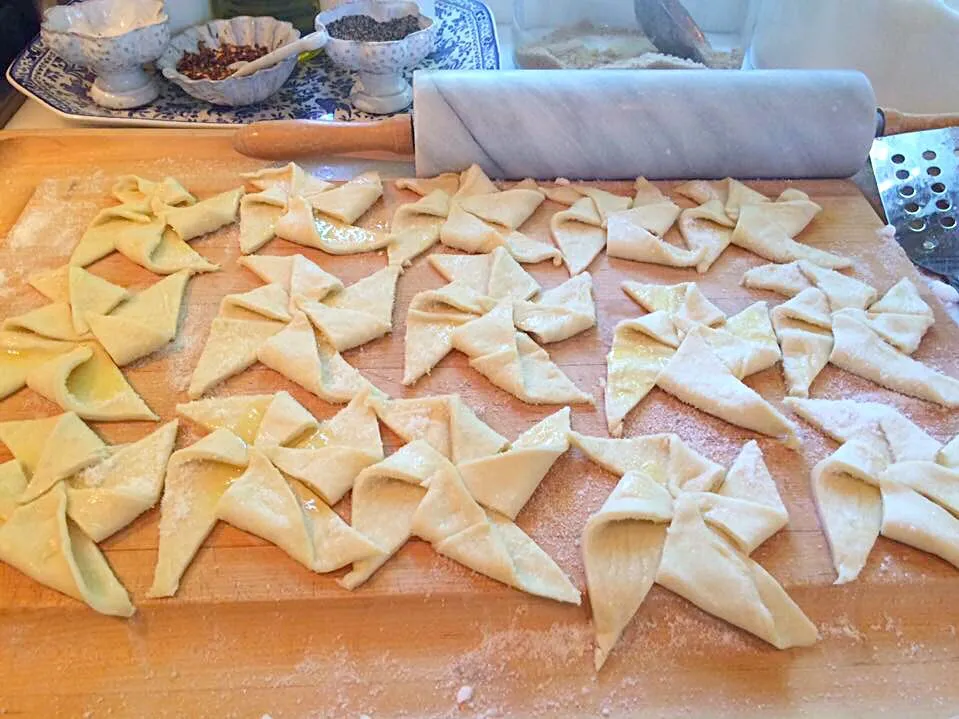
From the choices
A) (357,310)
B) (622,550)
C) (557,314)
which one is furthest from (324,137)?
(622,550)

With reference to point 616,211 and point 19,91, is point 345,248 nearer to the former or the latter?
point 616,211

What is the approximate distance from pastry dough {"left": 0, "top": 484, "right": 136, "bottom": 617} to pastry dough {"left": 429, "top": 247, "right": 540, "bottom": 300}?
37.2 inches

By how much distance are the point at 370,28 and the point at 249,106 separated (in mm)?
468

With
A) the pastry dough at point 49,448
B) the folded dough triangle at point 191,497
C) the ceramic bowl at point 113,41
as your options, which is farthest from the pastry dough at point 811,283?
the ceramic bowl at point 113,41

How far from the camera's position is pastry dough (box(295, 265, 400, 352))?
1658 millimetres

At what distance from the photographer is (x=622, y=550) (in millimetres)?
1292

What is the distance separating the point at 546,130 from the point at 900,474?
1.21 metres

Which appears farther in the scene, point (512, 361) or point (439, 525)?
point (512, 361)

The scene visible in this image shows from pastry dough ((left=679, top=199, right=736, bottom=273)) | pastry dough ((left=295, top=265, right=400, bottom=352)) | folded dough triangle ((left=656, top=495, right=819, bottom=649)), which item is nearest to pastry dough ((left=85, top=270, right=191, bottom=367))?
pastry dough ((left=295, top=265, right=400, bottom=352))

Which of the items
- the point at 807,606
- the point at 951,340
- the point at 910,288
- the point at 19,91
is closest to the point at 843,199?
the point at 910,288

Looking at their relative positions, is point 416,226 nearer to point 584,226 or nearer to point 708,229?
point 584,226

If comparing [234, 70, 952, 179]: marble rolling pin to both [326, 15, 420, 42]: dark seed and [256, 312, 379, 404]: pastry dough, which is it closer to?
[326, 15, 420, 42]: dark seed

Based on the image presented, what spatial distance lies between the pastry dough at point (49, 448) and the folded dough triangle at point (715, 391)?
1.11 m

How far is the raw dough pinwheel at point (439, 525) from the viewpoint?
4.13 ft
